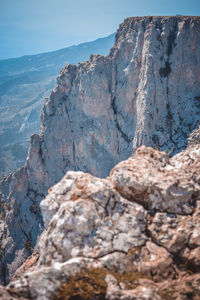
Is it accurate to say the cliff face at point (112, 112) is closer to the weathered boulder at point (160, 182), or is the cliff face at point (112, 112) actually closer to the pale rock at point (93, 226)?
the weathered boulder at point (160, 182)

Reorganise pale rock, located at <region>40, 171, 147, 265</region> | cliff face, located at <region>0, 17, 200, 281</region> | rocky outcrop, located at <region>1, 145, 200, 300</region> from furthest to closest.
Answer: cliff face, located at <region>0, 17, 200, 281</region>
pale rock, located at <region>40, 171, 147, 265</region>
rocky outcrop, located at <region>1, 145, 200, 300</region>

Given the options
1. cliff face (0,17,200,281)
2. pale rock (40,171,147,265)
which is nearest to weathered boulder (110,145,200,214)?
pale rock (40,171,147,265)

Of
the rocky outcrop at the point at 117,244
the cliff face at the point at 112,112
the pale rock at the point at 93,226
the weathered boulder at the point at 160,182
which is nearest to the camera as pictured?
the rocky outcrop at the point at 117,244

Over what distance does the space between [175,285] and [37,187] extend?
59.3m

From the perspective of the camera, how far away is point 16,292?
6.18 meters

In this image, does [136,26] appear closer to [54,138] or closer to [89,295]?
[54,138]

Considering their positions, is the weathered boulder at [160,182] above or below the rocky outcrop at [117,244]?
above

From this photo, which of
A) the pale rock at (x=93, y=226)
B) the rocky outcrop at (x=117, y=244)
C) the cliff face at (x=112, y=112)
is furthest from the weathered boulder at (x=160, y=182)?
the cliff face at (x=112, y=112)

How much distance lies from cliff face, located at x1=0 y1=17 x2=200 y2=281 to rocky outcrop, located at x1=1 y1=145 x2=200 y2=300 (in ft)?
111

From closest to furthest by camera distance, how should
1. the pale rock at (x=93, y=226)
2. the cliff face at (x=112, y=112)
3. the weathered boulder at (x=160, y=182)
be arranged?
the pale rock at (x=93, y=226), the weathered boulder at (x=160, y=182), the cliff face at (x=112, y=112)

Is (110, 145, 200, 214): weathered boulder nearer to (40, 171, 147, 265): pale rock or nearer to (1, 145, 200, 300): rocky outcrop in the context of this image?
(1, 145, 200, 300): rocky outcrop

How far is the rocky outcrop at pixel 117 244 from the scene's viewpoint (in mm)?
6418

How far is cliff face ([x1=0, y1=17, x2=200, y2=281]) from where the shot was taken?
41.2 meters

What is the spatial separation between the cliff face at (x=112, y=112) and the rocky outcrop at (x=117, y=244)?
111 ft
